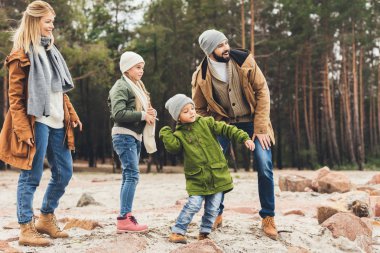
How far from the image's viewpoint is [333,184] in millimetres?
10602

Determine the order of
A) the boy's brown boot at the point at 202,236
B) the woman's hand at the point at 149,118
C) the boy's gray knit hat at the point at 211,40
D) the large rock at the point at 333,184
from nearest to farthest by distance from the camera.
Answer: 1. the boy's brown boot at the point at 202,236
2. the woman's hand at the point at 149,118
3. the boy's gray knit hat at the point at 211,40
4. the large rock at the point at 333,184

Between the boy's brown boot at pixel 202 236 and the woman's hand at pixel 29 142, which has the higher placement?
the woman's hand at pixel 29 142

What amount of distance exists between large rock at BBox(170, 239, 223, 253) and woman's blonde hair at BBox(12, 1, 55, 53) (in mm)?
2167

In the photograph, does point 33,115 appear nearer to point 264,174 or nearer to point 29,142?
point 29,142

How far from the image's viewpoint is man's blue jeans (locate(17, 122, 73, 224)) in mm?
4391

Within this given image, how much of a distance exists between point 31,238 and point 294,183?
314 inches

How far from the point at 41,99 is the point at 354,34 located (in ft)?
86.5

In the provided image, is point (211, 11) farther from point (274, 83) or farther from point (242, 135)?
point (242, 135)

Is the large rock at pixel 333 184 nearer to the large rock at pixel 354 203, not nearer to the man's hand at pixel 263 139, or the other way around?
the large rock at pixel 354 203

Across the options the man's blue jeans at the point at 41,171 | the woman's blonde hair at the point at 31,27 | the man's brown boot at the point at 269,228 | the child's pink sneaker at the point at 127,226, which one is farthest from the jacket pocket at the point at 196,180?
the woman's blonde hair at the point at 31,27

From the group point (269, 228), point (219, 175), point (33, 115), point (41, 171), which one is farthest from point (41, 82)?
point (269, 228)

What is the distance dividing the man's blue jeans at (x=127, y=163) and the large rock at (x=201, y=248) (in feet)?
2.72

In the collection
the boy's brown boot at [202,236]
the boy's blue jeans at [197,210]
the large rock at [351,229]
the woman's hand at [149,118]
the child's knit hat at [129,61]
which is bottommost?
the large rock at [351,229]

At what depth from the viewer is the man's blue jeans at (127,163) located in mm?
4695
